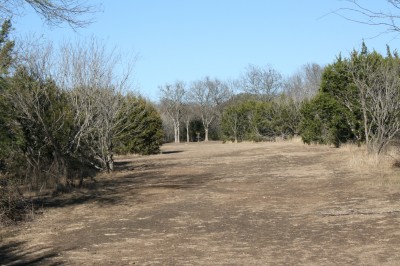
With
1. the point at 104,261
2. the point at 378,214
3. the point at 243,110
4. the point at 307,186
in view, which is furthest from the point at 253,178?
the point at 243,110

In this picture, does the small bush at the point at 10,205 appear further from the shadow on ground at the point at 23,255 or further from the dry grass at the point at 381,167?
the dry grass at the point at 381,167

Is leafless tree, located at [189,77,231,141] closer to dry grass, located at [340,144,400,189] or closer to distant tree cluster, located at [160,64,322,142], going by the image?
distant tree cluster, located at [160,64,322,142]

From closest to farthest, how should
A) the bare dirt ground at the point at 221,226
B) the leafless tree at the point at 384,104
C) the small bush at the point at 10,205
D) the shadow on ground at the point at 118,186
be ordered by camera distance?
1. the bare dirt ground at the point at 221,226
2. the small bush at the point at 10,205
3. the shadow on ground at the point at 118,186
4. the leafless tree at the point at 384,104

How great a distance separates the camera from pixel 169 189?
1280cm

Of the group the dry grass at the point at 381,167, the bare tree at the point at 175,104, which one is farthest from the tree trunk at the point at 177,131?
the dry grass at the point at 381,167

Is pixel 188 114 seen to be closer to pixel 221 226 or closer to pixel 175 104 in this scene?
pixel 175 104

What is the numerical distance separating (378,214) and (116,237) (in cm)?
417

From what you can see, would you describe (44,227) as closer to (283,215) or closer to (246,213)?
(246,213)

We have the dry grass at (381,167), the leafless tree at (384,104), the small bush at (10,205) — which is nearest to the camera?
the small bush at (10,205)

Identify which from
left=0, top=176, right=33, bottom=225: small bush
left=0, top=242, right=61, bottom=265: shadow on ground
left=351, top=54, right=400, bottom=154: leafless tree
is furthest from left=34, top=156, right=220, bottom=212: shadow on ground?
left=351, top=54, right=400, bottom=154: leafless tree

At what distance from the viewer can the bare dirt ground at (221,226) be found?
569 centimetres

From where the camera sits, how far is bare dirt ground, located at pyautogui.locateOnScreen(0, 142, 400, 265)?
569 cm

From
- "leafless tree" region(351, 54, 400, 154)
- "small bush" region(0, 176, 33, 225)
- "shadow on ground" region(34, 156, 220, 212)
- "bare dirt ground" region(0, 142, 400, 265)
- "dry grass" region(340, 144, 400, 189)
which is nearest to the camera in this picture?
"bare dirt ground" region(0, 142, 400, 265)

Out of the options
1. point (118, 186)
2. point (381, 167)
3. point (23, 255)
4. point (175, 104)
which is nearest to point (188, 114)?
point (175, 104)
